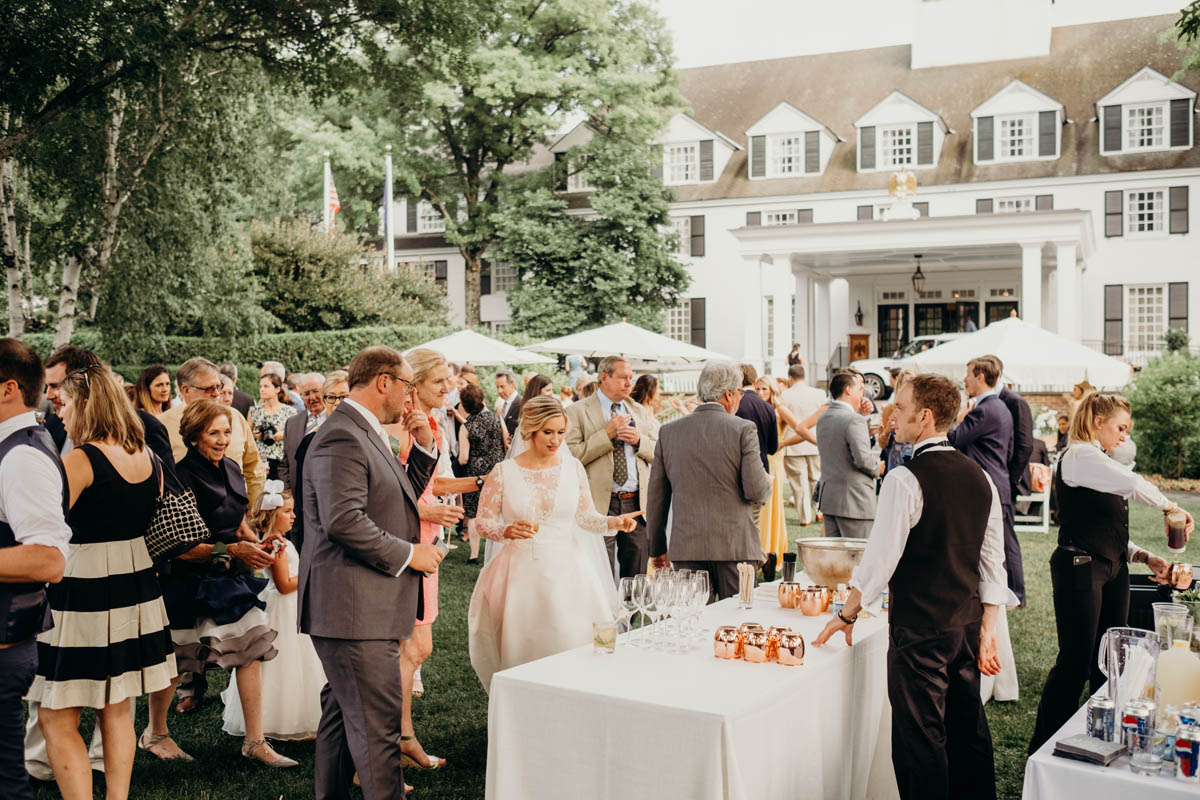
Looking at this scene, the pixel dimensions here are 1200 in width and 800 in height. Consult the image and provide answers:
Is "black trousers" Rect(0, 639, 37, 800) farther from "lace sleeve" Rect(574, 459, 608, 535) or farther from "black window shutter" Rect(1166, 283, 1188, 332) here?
"black window shutter" Rect(1166, 283, 1188, 332)

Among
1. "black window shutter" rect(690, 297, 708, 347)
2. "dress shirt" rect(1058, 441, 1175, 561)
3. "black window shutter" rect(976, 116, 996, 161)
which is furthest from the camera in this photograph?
"black window shutter" rect(690, 297, 708, 347)

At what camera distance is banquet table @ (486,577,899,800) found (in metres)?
3.38

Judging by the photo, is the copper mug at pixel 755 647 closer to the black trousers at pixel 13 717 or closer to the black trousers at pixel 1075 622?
the black trousers at pixel 1075 622

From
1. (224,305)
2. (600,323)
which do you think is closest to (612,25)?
(600,323)

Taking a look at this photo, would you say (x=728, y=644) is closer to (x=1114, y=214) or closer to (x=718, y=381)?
(x=718, y=381)

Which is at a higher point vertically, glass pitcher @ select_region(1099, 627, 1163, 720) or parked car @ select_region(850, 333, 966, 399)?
parked car @ select_region(850, 333, 966, 399)

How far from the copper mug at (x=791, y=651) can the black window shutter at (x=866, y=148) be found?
3540 centimetres

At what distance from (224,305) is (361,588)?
57.7 feet

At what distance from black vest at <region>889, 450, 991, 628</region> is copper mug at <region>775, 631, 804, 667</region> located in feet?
1.40

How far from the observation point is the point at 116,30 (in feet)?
35.7

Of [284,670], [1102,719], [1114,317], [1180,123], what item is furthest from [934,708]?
[1180,123]

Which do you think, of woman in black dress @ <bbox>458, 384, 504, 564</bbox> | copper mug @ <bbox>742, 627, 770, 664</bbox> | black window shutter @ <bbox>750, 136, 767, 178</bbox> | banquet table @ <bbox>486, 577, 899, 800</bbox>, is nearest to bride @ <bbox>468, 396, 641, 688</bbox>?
banquet table @ <bbox>486, 577, 899, 800</bbox>

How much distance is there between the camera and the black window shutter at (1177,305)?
108ft

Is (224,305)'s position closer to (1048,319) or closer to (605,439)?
(605,439)
